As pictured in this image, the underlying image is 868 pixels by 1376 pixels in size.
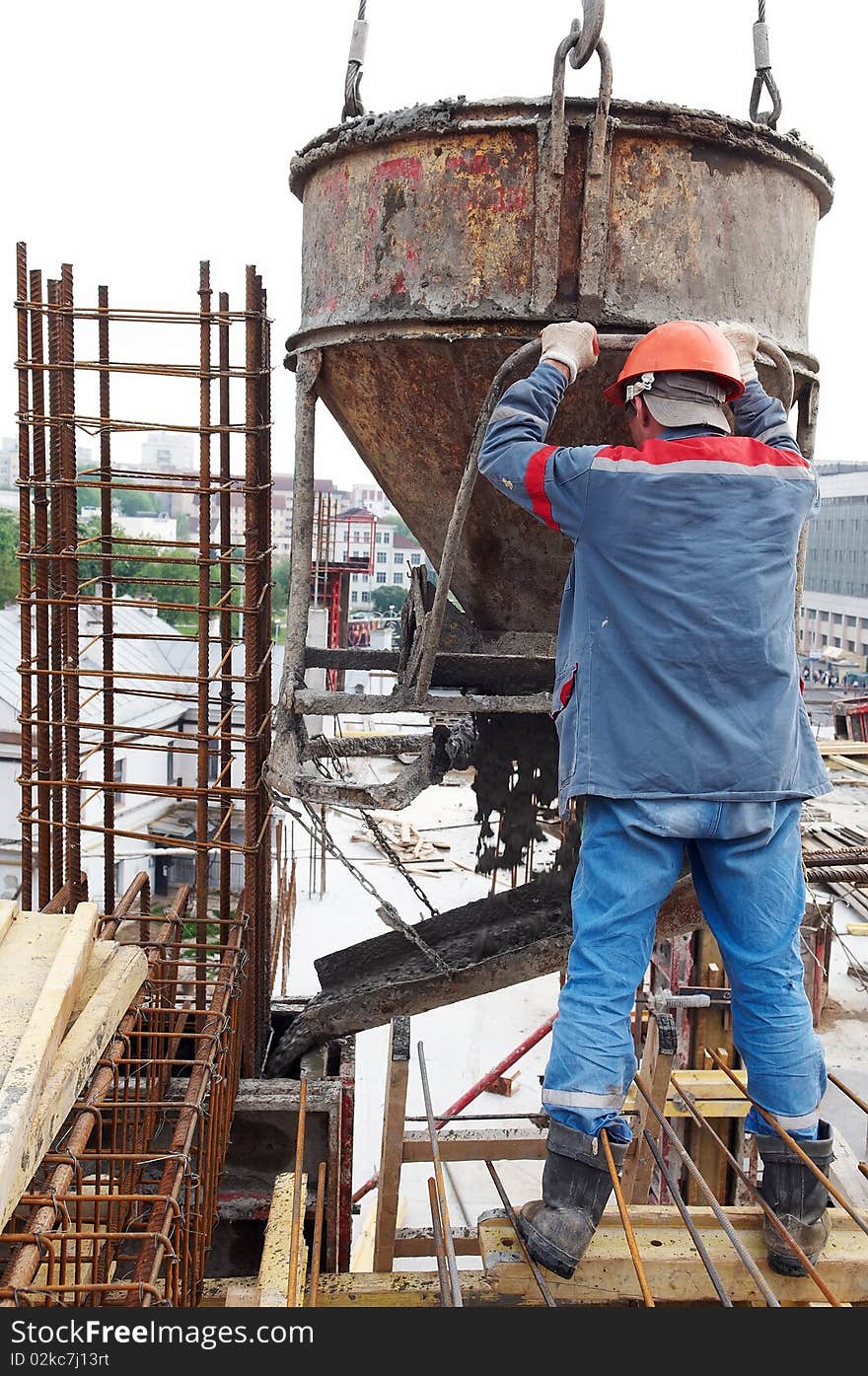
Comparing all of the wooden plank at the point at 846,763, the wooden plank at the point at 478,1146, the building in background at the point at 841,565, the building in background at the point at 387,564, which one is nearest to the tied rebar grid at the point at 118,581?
the wooden plank at the point at 478,1146

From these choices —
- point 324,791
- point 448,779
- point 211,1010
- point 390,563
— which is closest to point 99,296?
point 324,791

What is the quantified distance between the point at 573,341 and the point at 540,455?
0.69m

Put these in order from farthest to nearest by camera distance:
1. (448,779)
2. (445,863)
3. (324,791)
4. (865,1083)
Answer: (448,779) < (445,863) < (865,1083) < (324,791)

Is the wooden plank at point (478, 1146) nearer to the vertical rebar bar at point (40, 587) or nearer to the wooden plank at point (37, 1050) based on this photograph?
the wooden plank at point (37, 1050)

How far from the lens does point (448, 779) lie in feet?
103

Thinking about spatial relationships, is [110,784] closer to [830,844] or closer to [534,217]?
[534,217]

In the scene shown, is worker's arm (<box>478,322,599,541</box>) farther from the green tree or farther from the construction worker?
the green tree

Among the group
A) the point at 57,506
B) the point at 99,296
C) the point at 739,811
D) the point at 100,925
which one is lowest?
the point at 100,925

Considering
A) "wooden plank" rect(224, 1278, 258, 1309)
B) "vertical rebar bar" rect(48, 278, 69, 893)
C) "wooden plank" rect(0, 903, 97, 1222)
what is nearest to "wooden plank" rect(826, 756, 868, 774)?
"vertical rebar bar" rect(48, 278, 69, 893)

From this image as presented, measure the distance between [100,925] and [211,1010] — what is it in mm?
616

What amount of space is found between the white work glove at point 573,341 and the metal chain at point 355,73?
1465 millimetres

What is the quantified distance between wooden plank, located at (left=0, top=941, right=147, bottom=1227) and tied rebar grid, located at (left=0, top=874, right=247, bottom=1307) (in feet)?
0.26

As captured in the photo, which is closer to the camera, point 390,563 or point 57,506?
point 57,506

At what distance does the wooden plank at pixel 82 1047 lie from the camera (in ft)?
9.67
